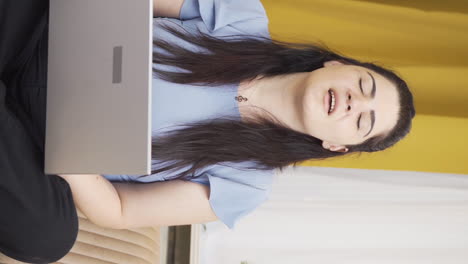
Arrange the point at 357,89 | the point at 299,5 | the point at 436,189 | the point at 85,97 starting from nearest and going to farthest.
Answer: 1. the point at 85,97
2. the point at 357,89
3. the point at 299,5
4. the point at 436,189

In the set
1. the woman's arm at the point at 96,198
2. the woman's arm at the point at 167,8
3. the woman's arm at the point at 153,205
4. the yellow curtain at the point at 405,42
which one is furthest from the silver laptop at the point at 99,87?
the yellow curtain at the point at 405,42

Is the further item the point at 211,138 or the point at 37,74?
the point at 211,138

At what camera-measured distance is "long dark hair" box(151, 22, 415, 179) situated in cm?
116

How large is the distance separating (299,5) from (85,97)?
3.28 feet

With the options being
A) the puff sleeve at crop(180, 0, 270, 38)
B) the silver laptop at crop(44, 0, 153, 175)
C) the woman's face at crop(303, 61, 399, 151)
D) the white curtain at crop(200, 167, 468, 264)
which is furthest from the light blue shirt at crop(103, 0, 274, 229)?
the white curtain at crop(200, 167, 468, 264)

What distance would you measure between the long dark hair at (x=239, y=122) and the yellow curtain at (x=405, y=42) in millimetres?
370

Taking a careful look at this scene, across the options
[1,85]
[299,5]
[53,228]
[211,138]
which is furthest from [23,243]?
[299,5]

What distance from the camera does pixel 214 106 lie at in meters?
1.19

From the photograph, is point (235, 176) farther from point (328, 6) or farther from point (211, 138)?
point (328, 6)

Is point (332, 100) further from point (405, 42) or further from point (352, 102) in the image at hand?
point (405, 42)

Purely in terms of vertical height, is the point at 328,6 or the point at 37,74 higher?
the point at 328,6

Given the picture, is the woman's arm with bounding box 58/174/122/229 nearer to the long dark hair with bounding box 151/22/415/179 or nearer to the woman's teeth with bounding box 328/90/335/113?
the long dark hair with bounding box 151/22/415/179

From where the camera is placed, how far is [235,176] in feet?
4.05

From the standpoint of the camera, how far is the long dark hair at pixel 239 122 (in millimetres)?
1158
